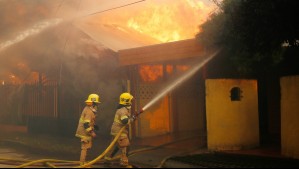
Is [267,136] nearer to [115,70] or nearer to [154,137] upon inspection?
[154,137]

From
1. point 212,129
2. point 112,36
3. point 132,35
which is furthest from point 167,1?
point 212,129

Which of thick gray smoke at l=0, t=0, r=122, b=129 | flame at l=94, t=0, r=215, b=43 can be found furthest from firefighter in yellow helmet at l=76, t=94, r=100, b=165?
flame at l=94, t=0, r=215, b=43

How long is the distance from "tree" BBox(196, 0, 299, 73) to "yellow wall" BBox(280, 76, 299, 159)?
1.13m

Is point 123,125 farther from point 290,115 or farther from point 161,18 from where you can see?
point 161,18

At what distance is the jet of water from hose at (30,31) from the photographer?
53.8ft

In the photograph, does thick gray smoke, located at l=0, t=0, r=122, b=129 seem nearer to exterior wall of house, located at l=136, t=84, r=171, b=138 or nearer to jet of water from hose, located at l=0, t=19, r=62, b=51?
jet of water from hose, located at l=0, t=19, r=62, b=51

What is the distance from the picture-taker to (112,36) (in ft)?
55.5

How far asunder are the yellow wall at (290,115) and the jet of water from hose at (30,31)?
1108 cm

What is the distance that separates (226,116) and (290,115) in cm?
188

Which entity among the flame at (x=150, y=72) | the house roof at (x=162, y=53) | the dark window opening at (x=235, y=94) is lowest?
the dark window opening at (x=235, y=94)

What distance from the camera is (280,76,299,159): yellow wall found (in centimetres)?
900

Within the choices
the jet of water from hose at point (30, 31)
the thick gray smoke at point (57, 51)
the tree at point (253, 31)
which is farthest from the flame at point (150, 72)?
the jet of water from hose at point (30, 31)

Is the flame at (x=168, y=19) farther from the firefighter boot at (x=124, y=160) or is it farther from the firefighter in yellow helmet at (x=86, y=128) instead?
the firefighter boot at (x=124, y=160)

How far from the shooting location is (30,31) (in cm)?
1653
